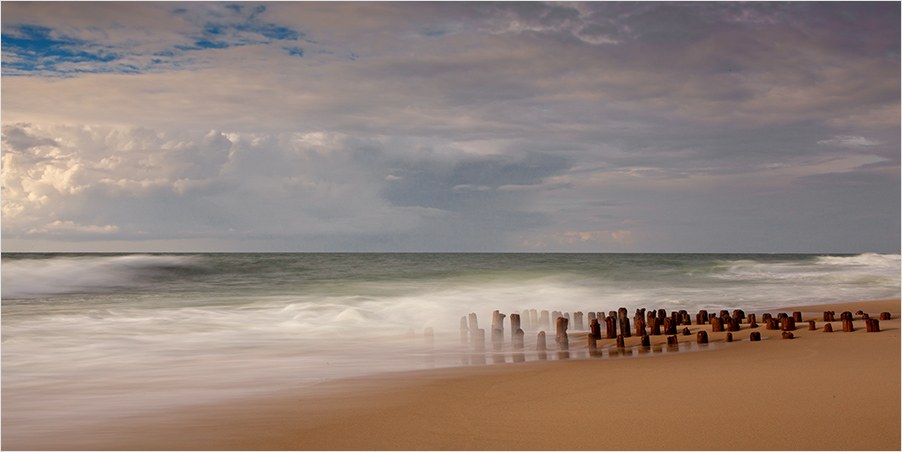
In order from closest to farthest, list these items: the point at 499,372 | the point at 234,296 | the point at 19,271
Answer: the point at 499,372
the point at 234,296
the point at 19,271

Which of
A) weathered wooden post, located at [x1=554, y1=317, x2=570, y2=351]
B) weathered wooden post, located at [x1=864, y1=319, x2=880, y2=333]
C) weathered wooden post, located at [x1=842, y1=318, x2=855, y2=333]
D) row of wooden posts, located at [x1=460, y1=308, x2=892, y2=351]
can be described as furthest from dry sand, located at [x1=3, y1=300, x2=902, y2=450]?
weathered wooden post, located at [x1=842, y1=318, x2=855, y2=333]

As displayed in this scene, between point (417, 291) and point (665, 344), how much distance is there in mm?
16579

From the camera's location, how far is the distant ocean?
7.18m

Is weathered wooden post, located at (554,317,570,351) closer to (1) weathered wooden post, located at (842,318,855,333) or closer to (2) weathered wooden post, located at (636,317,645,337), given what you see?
(2) weathered wooden post, located at (636,317,645,337)

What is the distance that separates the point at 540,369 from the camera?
7.30 meters

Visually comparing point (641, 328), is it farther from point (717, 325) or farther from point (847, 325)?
point (847, 325)

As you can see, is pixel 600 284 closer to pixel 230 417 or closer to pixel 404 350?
pixel 404 350

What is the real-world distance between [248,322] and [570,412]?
10.9m

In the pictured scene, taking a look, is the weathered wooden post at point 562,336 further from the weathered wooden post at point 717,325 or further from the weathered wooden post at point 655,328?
the weathered wooden post at point 717,325

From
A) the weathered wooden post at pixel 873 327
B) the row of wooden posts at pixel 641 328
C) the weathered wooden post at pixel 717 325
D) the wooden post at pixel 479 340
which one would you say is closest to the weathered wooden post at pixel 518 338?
the row of wooden posts at pixel 641 328

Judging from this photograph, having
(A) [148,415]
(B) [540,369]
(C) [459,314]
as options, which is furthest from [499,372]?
(C) [459,314]

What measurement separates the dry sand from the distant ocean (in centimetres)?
103

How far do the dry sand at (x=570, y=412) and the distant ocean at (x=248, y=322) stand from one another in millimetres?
1035

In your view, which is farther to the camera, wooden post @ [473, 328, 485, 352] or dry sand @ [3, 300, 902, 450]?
wooden post @ [473, 328, 485, 352]
